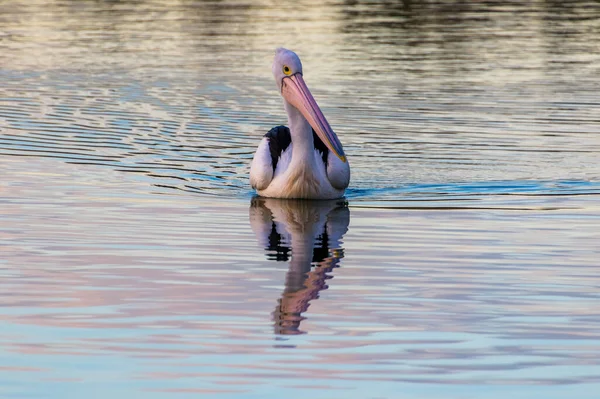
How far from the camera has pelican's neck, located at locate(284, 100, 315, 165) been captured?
13.1m

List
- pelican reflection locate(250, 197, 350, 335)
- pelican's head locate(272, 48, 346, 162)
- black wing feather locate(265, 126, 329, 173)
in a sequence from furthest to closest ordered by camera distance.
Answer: black wing feather locate(265, 126, 329, 173) < pelican's head locate(272, 48, 346, 162) < pelican reflection locate(250, 197, 350, 335)

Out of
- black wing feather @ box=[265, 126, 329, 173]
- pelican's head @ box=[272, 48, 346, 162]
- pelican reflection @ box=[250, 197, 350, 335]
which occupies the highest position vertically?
pelican's head @ box=[272, 48, 346, 162]

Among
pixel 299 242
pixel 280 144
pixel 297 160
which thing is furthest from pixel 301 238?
pixel 280 144

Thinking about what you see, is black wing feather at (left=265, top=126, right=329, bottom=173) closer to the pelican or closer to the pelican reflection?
the pelican

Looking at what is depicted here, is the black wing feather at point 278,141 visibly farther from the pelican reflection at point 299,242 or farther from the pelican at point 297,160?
the pelican reflection at point 299,242

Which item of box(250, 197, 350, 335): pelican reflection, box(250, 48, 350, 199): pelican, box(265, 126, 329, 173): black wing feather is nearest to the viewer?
box(250, 197, 350, 335): pelican reflection

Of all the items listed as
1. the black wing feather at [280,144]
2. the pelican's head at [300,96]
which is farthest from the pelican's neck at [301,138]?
the black wing feather at [280,144]

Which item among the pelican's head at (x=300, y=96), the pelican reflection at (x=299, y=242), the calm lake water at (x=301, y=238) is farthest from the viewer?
the pelican's head at (x=300, y=96)

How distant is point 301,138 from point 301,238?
1.90m

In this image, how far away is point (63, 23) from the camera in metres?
37.9

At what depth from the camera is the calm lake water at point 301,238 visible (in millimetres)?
7375

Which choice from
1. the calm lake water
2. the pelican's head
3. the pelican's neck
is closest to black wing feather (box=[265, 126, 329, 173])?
the pelican's neck

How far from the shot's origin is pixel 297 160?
13.2m

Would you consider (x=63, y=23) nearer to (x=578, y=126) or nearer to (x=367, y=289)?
(x=578, y=126)
